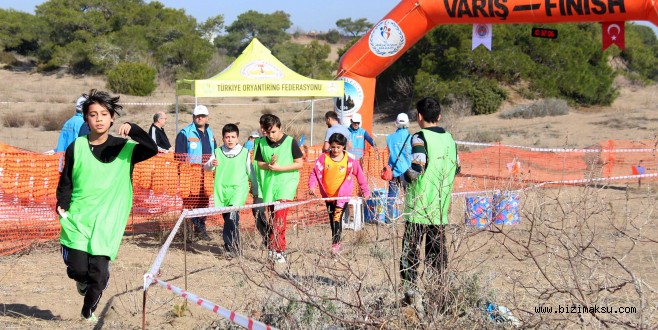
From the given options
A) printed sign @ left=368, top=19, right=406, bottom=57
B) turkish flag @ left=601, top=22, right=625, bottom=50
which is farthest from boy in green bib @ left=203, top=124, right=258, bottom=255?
turkish flag @ left=601, top=22, right=625, bottom=50

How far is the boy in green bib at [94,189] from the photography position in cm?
523

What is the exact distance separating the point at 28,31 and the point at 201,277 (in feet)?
138

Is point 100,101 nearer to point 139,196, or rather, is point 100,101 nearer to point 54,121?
point 139,196

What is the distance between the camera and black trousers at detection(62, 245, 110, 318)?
5281mm

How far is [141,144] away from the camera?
17.3 ft

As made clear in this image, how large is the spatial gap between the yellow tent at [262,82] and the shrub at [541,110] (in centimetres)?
1463

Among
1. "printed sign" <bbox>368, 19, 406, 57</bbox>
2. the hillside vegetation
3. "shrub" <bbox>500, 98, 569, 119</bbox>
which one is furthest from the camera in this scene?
the hillside vegetation

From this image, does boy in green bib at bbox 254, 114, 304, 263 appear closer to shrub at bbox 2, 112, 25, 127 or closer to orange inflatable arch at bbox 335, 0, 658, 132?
orange inflatable arch at bbox 335, 0, 658, 132

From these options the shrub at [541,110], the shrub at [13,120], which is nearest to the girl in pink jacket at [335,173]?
the shrub at [13,120]

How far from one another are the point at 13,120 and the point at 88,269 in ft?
70.4

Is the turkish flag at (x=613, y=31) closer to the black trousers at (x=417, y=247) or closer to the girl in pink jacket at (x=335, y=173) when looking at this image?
the girl in pink jacket at (x=335, y=173)

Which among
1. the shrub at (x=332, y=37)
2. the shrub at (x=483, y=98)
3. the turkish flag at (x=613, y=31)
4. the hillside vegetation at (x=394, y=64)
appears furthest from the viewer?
the shrub at (x=332, y=37)

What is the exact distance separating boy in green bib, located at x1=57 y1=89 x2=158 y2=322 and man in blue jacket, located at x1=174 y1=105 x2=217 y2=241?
13.4 feet

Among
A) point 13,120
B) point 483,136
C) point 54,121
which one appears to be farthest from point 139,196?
point 13,120
